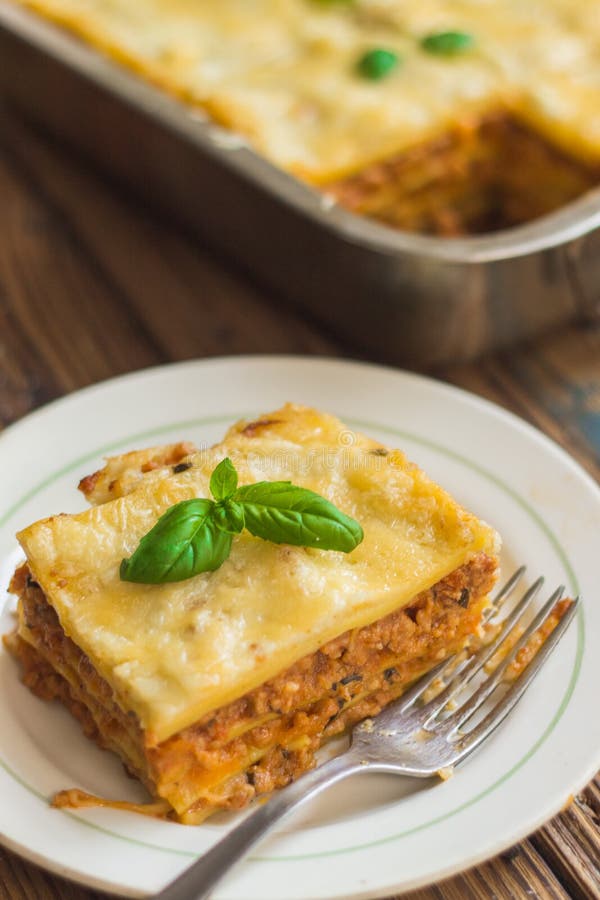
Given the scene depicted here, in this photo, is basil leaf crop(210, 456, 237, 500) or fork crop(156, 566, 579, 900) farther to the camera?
basil leaf crop(210, 456, 237, 500)

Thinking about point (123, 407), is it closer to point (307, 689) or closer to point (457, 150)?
point (307, 689)

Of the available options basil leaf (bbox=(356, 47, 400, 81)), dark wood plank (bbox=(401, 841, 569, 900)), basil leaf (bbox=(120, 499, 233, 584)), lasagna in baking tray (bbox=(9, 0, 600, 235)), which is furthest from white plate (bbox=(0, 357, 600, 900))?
basil leaf (bbox=(356, 47, 400, 81))

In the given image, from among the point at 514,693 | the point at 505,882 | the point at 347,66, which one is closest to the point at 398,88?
the point at 347,66

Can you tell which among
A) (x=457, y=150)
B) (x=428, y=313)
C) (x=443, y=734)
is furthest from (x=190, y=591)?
(x=457, y=150)

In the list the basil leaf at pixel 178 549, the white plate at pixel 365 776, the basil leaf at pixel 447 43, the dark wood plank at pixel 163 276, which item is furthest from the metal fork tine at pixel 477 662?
the basil leaf at pixel 447 43

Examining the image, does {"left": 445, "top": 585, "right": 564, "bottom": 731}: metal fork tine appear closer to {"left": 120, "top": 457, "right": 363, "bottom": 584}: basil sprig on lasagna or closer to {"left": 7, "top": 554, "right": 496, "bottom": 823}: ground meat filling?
{"left": 7, "top": 554, "right": 496, "bottom": 823}: ground meat filling

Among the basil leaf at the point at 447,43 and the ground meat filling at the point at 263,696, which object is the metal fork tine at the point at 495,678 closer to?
the ground meat filling at the point at 263,696

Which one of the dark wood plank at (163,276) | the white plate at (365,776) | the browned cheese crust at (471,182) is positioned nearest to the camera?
the white plate at (365,776)
